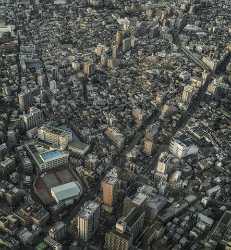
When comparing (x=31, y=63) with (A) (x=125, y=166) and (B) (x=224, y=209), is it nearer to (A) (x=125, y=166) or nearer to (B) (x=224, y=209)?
(A) (x=125, y=166)

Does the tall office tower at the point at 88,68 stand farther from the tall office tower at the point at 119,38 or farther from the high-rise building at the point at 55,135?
the high-rise building at the point at 55,135

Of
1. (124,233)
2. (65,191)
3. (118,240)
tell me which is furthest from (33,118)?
(118,240)

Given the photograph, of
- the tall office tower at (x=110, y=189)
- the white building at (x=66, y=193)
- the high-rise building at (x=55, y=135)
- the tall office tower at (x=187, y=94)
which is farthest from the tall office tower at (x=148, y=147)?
the tall office tower at (x=187, y=94)

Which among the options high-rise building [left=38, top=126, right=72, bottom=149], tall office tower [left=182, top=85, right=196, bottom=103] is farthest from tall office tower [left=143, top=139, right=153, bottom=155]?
tall office tower [left=182, top=85, right=196, bottom=103]

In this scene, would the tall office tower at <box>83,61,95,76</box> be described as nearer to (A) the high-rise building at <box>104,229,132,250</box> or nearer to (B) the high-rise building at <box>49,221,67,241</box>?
(B) the high-rise building at <box>49,221,67,241</box>

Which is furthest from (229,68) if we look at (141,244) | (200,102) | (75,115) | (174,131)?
(141,244)

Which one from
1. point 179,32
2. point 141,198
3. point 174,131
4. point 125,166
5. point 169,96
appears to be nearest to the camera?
point 141,198
